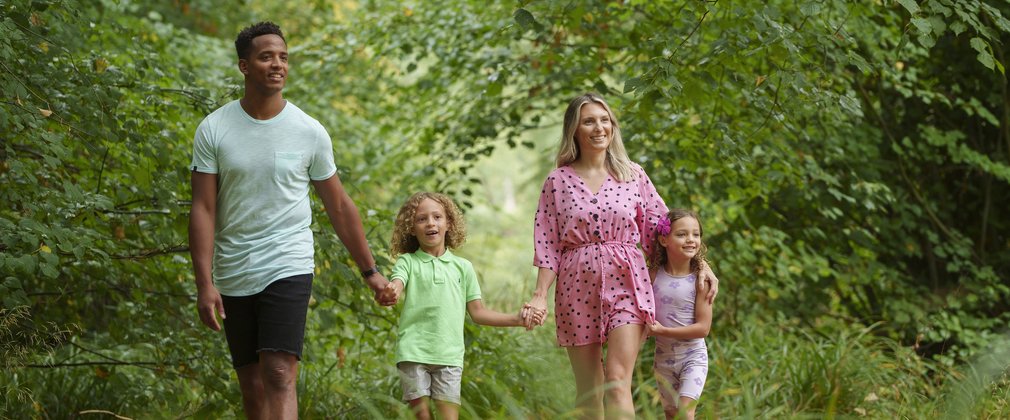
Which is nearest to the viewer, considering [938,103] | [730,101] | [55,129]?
[55,129]

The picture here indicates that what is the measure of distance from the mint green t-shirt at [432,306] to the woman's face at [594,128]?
751 mm

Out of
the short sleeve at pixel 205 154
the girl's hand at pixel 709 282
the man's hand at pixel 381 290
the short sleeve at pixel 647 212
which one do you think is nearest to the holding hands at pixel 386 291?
the man's hand at pixel 381 290

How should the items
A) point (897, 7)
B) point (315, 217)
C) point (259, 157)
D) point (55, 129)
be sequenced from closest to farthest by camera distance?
point (259, 157)
point (55, 129)
point (315, 217)
point (897, 7)

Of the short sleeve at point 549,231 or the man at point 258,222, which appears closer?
the man at point 258,222

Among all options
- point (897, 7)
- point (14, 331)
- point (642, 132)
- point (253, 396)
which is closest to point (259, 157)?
point (253, 396)

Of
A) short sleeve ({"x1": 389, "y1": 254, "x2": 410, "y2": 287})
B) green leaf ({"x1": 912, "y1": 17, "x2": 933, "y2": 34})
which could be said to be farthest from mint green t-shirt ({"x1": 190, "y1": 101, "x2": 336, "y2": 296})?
green leaf ({"x1": 912, "y1": 17, "x2": 933, "y2": 34})

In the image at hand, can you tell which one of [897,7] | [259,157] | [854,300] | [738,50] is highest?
[897,7]

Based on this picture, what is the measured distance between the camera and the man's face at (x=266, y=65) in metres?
3.81

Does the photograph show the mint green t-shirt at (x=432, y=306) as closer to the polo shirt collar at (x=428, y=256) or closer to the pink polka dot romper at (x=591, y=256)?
the polo shirt collar at (x=428, y=256)

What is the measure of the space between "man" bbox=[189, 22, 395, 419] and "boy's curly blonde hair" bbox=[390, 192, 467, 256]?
0.49 meters

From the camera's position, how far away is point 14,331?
16.3 feet

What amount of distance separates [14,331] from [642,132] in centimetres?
384

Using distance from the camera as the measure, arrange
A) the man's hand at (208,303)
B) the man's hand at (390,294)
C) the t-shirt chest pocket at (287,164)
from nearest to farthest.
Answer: the man's hand at (208,303), the t-shirt chest pocket at (287,164), the man's hand at (390,294)

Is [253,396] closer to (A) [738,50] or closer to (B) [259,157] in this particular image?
(B) [259,157]
